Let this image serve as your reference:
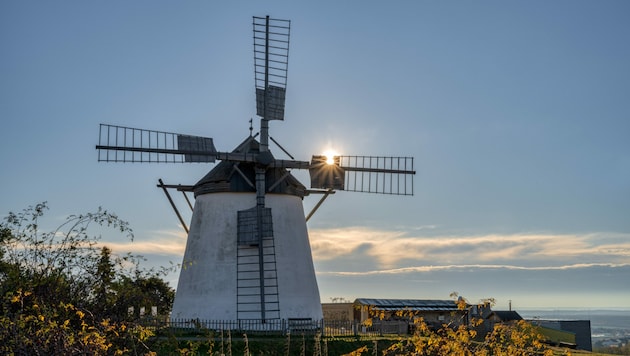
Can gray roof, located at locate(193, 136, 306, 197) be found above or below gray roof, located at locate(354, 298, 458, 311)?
above

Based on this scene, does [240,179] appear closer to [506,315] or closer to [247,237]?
[247,237]

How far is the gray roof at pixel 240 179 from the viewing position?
104 feet

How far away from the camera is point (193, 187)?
1321 inches

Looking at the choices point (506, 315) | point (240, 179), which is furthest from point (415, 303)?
point (240, 179)

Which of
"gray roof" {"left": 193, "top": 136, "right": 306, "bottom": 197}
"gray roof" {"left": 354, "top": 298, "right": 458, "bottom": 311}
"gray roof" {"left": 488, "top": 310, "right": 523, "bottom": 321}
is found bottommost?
"gray roof" {"left": 488, "top": 310, "right": 523, "bottom": 321}

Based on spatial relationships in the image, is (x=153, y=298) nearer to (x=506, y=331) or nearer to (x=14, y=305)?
(x=14, y=305)

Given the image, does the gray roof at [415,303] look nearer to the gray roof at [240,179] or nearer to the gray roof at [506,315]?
the gray roof at [506,315]

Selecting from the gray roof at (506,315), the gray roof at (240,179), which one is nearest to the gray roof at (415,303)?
the gray roof at (506,315)

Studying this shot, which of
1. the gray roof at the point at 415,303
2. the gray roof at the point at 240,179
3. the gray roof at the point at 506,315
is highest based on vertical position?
the gray roof at the point at 240,179

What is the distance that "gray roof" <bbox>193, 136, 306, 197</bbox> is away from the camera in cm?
3180

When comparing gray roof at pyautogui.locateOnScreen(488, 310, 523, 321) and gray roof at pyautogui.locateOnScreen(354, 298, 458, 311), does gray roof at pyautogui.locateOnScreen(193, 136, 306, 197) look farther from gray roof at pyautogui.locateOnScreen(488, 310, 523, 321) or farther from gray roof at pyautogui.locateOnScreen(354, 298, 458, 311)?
gray roof at pyautogui.locateOnScreen(488, 310, 523, 321)

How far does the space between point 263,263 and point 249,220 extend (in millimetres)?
1911

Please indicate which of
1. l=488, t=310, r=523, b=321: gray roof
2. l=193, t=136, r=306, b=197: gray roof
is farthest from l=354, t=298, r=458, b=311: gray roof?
l=193, t=136, r=306, b=197: gray roof

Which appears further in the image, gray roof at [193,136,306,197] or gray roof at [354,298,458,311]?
gray roof at [354,298,458,311]
